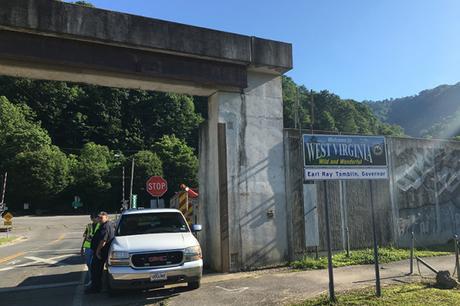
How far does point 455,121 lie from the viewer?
112938 millimetres

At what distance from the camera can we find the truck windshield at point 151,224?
375 inches

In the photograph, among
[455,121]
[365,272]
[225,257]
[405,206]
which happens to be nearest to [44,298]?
[225,257]

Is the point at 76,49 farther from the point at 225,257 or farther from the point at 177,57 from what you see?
the point at 225,257

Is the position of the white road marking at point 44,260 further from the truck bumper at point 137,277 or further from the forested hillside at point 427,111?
the forested hillside at point 427,111

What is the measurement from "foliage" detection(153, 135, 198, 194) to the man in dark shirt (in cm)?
7733

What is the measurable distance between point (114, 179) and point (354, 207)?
77976mm

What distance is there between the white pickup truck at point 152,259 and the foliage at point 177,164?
77.9 metres

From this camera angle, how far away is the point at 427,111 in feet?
455

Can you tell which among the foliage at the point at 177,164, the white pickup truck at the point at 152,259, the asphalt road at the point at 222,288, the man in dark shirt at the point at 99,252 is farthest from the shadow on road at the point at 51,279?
the foliage at the point at 177,164

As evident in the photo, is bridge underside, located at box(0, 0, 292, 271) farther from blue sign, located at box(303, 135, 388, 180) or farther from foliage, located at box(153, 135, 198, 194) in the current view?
foliage, located at box(153, 135, 198, 194)

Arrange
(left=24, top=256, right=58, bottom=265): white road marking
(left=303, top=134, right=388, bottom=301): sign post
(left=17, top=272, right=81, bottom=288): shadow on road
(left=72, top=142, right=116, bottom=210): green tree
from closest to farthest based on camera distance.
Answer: (left=303, top=134, right=388, bottom=301): sign post
(left=17, top=272, right=81, bottom=288): shadow on road
(left=24, top=256, right=58, bottom=265): white road marking
(left=72, top=142, right=116, bottom=210): green tree

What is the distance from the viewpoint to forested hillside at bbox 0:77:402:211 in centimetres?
7781

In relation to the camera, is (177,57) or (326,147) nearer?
(326,147)

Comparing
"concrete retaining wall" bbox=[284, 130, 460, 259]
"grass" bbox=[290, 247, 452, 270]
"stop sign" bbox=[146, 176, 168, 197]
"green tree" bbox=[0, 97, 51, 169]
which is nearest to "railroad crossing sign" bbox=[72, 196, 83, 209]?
"green tree" bbox=[0, 97, 51, 169]
